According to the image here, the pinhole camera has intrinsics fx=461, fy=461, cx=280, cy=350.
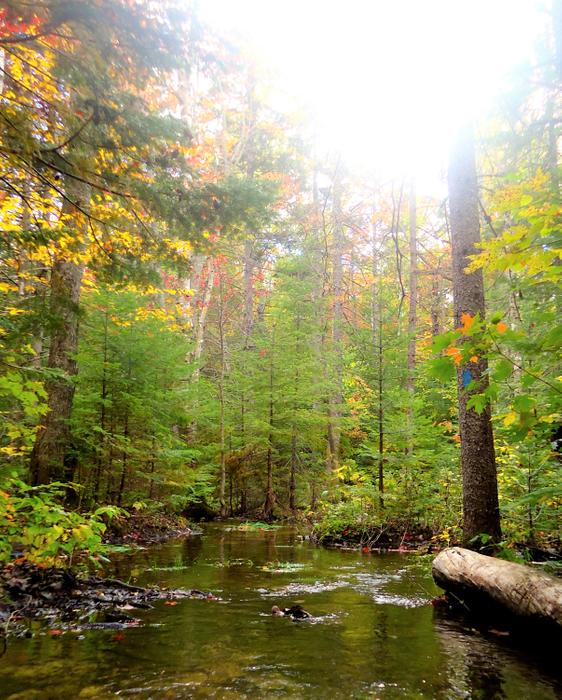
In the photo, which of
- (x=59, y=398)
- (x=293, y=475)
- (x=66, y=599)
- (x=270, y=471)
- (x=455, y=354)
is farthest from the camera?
(x=293, y=475)

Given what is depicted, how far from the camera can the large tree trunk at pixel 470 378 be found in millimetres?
6316

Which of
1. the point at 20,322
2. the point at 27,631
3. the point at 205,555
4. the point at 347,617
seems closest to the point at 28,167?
the point at 20,322

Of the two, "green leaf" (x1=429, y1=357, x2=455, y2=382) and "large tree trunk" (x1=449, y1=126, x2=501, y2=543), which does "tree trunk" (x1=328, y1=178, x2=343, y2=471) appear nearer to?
"large tree trunk" (x1=449, y1=126, x2=501, y2=543)

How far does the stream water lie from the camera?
10.4 feet

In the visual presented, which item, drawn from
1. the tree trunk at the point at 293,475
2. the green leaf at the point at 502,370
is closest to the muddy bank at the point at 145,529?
the tree trunk at the point at 293,475

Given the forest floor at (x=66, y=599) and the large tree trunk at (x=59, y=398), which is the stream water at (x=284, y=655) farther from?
the large tree trunk at (x=59, y=398)

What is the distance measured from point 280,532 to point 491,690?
11923 millimetres

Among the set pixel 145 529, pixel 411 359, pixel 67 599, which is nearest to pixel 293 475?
pixel 411 359

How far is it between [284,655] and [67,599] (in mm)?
2849

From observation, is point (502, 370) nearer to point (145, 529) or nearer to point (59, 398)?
point (59, 398)

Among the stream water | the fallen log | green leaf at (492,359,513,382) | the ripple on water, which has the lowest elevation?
the ripple on water

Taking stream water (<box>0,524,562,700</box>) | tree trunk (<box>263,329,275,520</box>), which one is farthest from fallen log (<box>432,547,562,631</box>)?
tree trunk (<box>263,329,275,520</box>)

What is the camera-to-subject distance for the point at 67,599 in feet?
17.2

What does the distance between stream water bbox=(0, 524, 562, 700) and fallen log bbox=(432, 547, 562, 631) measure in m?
0.31
